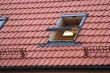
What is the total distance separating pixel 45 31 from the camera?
12.4 meters

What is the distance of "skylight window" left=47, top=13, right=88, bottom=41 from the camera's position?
12.1 metres

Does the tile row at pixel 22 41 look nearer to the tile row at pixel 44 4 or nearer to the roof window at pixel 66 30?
the roof window at pixel 66 30

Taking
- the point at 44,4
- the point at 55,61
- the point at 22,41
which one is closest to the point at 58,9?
the point at 44,4

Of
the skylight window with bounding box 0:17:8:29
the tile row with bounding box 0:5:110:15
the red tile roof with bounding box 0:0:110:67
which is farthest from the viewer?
the skylight window with bounding box 0:17:8:29

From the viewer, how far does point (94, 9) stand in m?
12.8

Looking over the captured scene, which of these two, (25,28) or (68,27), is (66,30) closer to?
(68,27)

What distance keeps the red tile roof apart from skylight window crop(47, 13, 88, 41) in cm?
17

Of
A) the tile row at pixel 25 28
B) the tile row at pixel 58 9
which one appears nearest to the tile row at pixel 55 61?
the tile row at pixel 25 28

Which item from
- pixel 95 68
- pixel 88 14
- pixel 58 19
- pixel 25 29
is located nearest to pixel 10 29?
pixel 25 29

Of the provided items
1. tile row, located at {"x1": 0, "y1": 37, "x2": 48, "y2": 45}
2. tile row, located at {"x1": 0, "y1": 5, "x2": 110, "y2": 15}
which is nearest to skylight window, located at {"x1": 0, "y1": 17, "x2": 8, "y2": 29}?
tile row, located at {"x1": 0, "y1": 5, "x2": 110, "y2": 15}

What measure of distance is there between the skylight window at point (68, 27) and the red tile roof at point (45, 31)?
173mm

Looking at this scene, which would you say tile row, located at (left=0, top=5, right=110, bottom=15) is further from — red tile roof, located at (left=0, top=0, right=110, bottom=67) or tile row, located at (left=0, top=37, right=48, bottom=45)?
tile row, located at (left=0, top=37, right=48, bottom=45)

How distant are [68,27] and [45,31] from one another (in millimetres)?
780

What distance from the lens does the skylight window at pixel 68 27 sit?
39.8 ft
